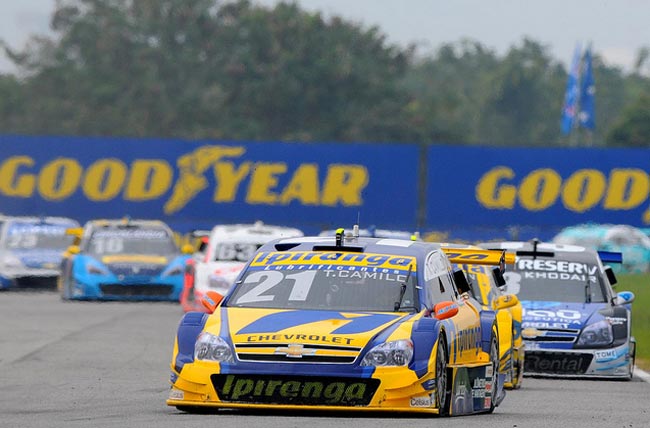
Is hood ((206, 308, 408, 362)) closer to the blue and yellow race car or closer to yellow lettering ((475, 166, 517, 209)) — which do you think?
the blue and yellow race car

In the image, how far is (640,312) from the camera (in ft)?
106

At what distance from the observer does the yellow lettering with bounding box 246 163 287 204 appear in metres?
46.6

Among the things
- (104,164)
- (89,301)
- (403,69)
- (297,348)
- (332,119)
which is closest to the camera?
(297,348)

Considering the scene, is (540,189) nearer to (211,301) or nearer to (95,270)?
(95,270)

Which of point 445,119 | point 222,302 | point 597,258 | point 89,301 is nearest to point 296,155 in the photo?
point 89,301

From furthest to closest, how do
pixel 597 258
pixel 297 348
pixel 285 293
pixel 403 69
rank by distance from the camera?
pixel 403 69 < pixel 597 258 < pixel 285 293 < pixel 297 348

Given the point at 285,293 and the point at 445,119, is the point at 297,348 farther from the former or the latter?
the point at 445,119

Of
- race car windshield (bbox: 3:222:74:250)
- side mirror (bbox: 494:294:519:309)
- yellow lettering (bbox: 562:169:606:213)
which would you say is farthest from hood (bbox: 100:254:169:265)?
yellow lettering (bbox: 562:169:606:213)

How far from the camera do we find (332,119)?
280 ft

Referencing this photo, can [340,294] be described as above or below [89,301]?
above

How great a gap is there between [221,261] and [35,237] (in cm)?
1014

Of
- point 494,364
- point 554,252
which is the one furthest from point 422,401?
point 554,252

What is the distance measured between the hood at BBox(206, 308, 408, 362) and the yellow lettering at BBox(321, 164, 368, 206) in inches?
1372

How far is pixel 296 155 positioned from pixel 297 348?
117 ft
